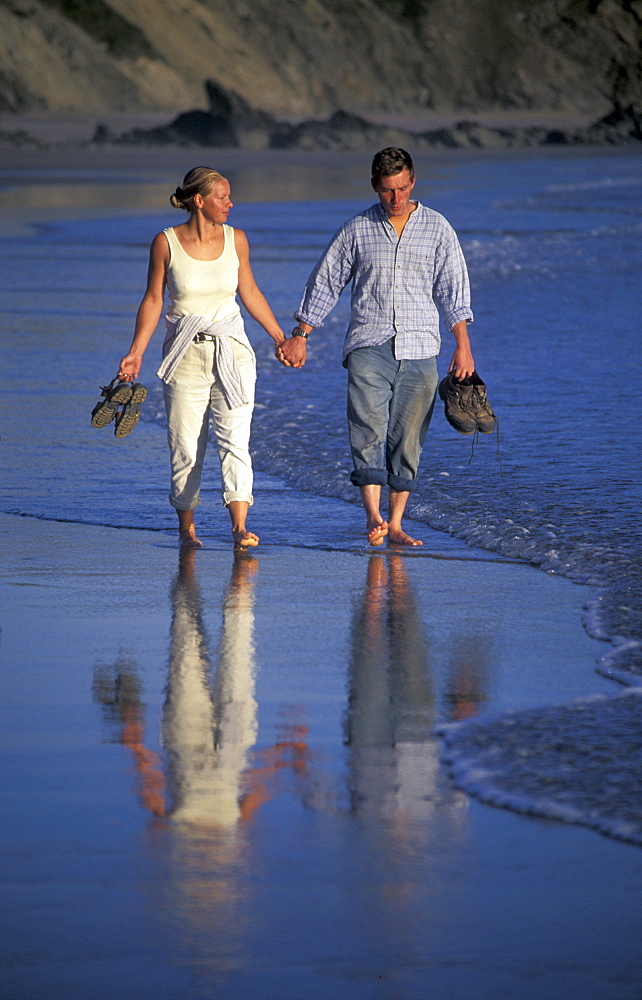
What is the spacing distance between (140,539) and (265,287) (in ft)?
34.6

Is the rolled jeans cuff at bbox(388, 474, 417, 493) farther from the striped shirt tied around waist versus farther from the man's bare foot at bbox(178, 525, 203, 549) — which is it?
the man's bare foot at bbox(178, 525, 203, 549)

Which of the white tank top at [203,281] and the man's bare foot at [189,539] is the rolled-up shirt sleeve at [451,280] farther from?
the man's bare foot at [189,539]

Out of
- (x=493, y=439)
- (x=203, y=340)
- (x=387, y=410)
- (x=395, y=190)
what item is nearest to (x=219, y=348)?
(x=203, y=340)

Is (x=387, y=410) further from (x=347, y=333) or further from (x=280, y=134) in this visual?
(x=280, y=134)

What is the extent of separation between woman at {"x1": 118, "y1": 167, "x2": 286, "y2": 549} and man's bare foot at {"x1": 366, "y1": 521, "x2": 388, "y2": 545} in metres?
0.47

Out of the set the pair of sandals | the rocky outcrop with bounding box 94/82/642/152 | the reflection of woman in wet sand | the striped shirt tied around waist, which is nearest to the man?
the striped shirt tied around waist

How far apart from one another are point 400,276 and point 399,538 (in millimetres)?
1068

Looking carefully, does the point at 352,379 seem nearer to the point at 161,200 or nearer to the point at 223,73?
the point at 161,200

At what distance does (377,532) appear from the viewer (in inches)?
248

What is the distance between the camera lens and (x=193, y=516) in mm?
6773

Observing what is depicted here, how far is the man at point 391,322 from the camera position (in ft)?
20.5

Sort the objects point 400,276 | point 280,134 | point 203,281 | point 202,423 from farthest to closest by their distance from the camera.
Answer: point 280,134 < point 202,423 < point 400,276 < point 203,281

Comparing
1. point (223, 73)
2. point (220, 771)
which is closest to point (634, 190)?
point (220, 771)

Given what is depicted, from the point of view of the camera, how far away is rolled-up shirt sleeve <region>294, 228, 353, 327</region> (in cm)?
632
